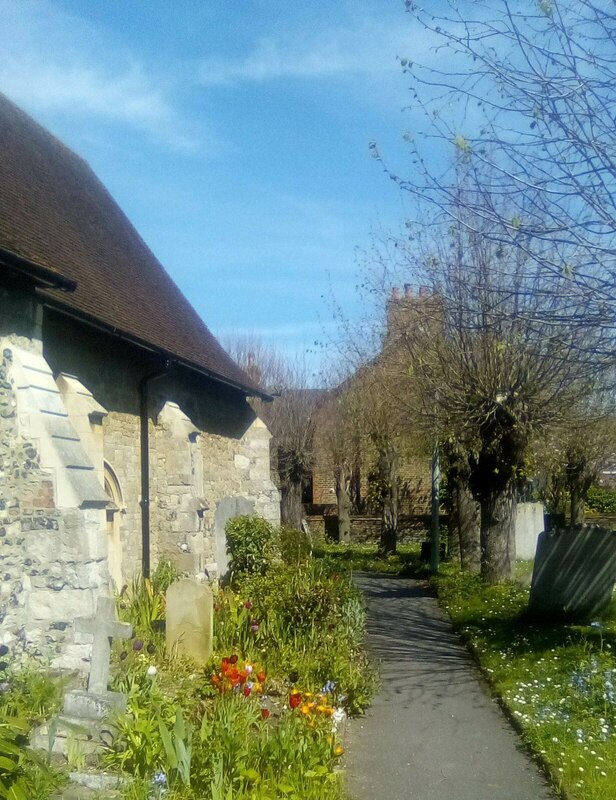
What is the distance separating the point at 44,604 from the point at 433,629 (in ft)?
22.2

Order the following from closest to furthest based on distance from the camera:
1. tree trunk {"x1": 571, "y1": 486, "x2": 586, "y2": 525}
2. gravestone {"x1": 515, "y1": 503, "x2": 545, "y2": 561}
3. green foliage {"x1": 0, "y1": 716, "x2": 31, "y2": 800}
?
green foliage {"x1": 0, "y1": 716, "x2": 31, "y2": 800} < gravestone {"x1": 515, "y1": 503, "x2": 545, "y2": 561} < tree trunk {"x1": 571, "y1": 486, "x2": 586, "y2": 525}

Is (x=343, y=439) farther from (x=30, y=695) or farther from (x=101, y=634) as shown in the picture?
(x=30, y=695)

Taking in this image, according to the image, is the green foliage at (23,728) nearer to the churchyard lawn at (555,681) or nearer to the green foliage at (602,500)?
the churchyard lawn at (555,681)

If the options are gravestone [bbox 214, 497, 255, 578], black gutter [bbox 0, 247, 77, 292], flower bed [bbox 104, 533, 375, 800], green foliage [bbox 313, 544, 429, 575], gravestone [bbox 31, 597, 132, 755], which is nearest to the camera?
flower bed [bbox 104, 533, 375, 800]

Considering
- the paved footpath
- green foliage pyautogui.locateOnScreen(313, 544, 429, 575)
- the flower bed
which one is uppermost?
the flower bed

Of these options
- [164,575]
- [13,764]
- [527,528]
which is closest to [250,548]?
[164,575]

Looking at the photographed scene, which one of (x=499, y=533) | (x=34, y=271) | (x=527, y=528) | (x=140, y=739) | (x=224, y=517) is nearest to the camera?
(x=140, y=739)

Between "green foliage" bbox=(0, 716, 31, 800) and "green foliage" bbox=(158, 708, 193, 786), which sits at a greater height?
"green foliage" bbox=(0, 716, 31, 800)

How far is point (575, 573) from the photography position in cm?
1120

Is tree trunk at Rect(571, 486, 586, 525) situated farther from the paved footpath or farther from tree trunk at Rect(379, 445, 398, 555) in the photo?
the paved footpath

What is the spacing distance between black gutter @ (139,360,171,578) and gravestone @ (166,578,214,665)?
14.6 feet

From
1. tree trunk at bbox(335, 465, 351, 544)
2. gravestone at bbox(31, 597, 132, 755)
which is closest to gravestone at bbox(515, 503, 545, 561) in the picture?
tree trunk at bbox(335, 465, 351, 544)

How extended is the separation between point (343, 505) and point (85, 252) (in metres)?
21.9

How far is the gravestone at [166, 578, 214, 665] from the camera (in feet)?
28.8
